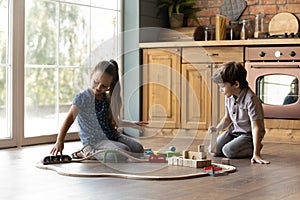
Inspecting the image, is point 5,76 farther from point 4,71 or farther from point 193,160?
point 193,160

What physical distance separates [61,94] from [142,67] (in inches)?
38.4

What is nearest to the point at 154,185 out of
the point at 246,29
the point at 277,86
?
the point at 277,86

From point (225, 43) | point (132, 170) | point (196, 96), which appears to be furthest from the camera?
point (196, 96)

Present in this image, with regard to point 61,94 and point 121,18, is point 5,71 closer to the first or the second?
point 61,94

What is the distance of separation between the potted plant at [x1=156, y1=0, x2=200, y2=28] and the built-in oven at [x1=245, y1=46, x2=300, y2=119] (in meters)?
1.07

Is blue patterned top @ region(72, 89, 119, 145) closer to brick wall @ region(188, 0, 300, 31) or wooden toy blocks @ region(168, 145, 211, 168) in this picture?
wooden toy blocks @ region(168, 145, 211, 168)

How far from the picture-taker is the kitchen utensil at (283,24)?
18.8 feet

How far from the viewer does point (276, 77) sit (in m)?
5.31

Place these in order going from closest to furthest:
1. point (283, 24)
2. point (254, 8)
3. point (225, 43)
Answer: point (225, 43)
point (283, 24)
point (254, 8)

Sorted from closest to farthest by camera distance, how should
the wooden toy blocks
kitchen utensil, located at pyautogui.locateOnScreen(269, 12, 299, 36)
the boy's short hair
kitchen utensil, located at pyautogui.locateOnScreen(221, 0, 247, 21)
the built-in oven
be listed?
the wooden toy blocks < the boy's short hair < the built-in oven < kitchen utensil, located at pyautogui.locateOnScreen(269, 12, 299, 36) < kitchen utensil, located at pyautogui.locateOnScreen(221, 0, 247, 21)

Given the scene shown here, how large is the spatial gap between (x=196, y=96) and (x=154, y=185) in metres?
2.73

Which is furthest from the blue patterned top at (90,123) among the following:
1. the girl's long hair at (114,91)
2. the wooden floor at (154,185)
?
the wooden floor at (154,185)

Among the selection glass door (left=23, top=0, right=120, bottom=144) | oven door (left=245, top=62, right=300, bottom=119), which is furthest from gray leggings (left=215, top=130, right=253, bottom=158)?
glass door (left=23, top=0, right=120, bottom=144)

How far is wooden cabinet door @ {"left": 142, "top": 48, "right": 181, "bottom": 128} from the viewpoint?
5.74 meters
